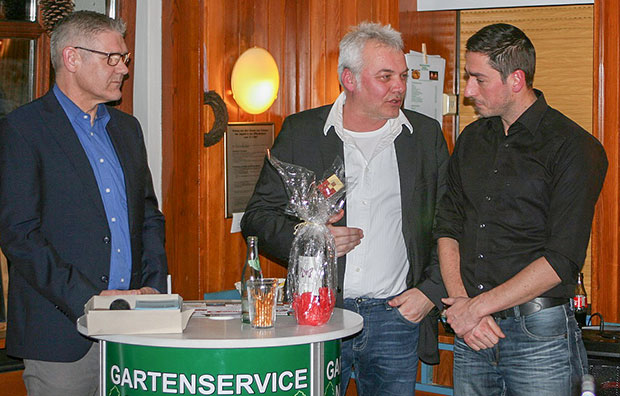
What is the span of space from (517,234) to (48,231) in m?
1.57

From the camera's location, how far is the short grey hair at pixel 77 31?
2844mm

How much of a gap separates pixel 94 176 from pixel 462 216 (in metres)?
1.31

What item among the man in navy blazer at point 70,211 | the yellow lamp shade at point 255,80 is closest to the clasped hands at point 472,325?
the man in navy blazer at point 70,211

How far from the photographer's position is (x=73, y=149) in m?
2.72

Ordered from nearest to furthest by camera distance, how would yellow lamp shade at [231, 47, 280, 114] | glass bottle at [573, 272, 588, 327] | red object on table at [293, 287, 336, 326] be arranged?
red object on table at [293, 287, 336, 326], glass bottle at [573, 272, 588, 327], yellow lamp shade at [231, 47, 280, 114]

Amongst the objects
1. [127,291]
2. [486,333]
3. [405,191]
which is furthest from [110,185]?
[486,333]

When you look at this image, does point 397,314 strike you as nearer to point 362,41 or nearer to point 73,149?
point 362,41

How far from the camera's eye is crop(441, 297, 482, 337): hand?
2637mm

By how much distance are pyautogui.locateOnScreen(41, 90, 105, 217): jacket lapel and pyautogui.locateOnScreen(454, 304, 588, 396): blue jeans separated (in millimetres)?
1439

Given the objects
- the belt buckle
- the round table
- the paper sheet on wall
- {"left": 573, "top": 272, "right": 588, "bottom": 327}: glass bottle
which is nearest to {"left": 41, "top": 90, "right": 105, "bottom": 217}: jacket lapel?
the round table

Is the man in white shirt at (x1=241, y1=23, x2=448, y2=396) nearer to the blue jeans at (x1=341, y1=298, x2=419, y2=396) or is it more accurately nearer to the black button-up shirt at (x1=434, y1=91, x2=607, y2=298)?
the blue jeans at (x1=341, y1=298, x2=419, y2=396)

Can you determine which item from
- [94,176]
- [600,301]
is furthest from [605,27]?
[94,176]

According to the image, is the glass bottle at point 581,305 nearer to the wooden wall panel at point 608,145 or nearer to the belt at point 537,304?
the wooden wall panel at point 608,145

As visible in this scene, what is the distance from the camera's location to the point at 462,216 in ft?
9.28
